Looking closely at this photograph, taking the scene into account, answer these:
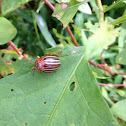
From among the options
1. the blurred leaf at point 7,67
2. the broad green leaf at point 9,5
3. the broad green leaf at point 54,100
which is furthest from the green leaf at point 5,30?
the blurred leaf at point 7,67

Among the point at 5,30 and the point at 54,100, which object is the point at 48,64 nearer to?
the point at 54,100

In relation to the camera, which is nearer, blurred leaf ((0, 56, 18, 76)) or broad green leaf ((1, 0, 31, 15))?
broad green leaf ((1, 0, 31, 15))

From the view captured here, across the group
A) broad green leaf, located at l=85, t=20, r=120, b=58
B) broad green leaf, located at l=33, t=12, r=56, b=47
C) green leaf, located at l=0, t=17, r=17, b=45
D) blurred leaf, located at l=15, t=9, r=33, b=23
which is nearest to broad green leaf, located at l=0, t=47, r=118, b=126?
green leaf, located at l=0, t=17, r=17, b=45

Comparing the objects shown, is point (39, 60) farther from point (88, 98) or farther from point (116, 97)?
point (116, 97)

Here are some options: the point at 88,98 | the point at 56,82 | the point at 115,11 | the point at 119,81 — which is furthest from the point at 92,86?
the point at 115,11

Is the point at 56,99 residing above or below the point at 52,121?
above

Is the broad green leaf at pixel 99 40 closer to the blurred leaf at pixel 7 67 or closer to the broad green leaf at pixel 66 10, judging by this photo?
the broad green leaf at pixel 66 10

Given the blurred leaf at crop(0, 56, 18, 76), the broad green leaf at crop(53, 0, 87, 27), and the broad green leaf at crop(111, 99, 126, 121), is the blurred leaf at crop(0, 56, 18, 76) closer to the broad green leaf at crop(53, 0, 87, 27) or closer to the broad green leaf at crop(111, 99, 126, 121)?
the broad green leaf at crop(53, 0, 87, 27)
